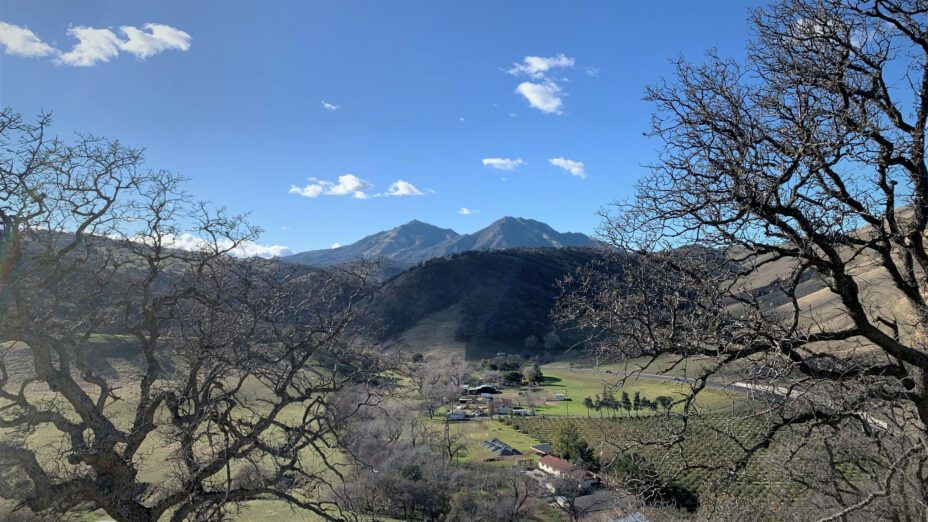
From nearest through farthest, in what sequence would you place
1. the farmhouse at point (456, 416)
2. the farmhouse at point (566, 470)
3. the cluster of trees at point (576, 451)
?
the farmhouse at point (566, 470) < the cluster of trees at point (576, 451) < the farmhouse at point (456, 416)

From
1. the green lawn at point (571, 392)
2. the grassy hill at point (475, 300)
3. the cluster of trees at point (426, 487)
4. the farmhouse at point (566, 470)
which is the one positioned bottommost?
the green lawn at point (571, 392)

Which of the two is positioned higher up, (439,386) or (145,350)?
(145,350)

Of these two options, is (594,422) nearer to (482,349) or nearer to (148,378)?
(482,349)


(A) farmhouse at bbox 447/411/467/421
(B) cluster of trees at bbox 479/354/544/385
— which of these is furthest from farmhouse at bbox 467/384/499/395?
(A) farmhouse at bbox 447/411/467/421

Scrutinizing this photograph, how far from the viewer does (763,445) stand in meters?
5.02

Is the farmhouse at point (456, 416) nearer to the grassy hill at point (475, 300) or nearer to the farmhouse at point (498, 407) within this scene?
the farmhouse at point (498, 407)

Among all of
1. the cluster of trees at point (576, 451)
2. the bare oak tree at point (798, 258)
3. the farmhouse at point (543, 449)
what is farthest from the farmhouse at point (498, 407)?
the bare oak tree at point (798, 258)

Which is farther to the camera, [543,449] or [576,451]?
[543,449]

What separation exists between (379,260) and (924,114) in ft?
25.9

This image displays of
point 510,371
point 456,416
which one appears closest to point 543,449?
point 456,416

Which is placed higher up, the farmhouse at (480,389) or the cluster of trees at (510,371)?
the cluster of trees at (510,371)

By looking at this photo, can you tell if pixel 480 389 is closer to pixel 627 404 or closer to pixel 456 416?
pixel 456 416

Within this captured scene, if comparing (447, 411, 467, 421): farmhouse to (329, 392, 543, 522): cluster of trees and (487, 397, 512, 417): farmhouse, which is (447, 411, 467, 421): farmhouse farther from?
(329, 392, 543, 522): cluster of trees

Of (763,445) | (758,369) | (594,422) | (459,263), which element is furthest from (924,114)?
(459,263)
